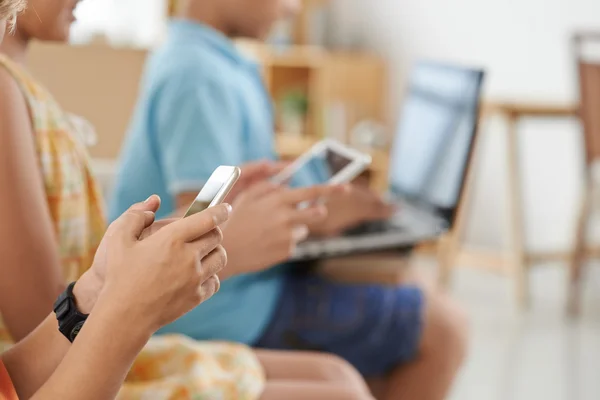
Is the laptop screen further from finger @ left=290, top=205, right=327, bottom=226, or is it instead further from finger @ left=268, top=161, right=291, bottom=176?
finger @ left=290, top=205, right=327, bottom=226

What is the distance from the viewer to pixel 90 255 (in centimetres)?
93

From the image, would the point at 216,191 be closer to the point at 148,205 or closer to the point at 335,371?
the point at 148,205

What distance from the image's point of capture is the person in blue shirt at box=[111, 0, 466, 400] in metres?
1.28

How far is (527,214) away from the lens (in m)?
3.57

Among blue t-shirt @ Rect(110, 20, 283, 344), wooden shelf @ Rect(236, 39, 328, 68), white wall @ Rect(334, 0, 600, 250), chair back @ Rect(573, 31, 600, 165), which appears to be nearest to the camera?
blue t-shirt @ Rect(110, 20, 283, 344)

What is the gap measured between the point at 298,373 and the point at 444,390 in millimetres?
439

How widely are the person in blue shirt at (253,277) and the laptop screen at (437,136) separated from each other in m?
0.10

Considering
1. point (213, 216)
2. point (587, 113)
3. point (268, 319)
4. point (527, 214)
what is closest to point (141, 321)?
point (213, 216)

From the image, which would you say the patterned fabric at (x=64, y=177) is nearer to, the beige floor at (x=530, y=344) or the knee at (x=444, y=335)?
the knee at (x=444, y=335)

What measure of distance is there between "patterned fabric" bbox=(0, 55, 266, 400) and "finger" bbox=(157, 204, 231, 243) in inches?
12.6

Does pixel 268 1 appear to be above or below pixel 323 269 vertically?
above

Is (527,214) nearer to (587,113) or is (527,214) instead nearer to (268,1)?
(587,113)

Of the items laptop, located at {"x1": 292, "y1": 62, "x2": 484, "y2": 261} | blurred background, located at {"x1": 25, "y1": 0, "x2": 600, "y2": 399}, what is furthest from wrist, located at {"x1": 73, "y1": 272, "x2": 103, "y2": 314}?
blurred background, located at {"x1": 25, "y1": 0, "x2": 600, "y2": 399}

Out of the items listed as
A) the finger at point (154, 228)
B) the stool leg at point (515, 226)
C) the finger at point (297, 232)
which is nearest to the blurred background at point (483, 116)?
the stool leg at point (515, 226)
